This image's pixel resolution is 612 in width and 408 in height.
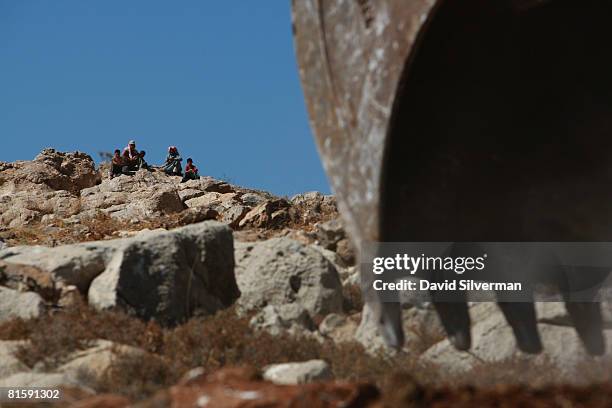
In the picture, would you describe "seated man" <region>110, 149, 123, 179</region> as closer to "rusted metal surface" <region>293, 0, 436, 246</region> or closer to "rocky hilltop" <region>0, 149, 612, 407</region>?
"rocky hilltop" <region>0, 149, 612, 407</region>

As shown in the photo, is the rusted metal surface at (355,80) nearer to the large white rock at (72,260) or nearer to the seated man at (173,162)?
the large white rock at (72,260)

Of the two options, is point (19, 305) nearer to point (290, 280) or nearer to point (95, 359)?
point (95, 359)

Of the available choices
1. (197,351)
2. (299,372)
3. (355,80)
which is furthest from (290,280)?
(355,80)

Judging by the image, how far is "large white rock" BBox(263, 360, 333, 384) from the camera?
6.11m

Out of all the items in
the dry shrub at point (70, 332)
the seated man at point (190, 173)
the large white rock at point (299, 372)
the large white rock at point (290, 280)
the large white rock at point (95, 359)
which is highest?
the seated man at point (190, 173)

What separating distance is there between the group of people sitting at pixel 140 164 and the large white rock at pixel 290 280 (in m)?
12.6

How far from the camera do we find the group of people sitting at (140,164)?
2164cm

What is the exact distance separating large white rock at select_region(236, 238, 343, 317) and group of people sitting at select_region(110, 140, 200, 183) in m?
12.6

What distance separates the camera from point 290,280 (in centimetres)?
884

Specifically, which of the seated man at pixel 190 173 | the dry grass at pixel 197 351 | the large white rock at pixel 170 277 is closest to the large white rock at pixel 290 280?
the large white rock at pixel 170 277

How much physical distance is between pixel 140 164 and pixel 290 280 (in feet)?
47.2

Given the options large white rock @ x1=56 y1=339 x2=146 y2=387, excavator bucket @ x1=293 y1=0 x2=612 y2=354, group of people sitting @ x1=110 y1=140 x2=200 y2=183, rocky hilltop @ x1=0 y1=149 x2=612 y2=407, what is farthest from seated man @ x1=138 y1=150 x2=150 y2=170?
excavator bucket @ x1=293 y1=0 x2=612 y2=354

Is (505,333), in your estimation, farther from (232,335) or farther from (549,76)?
(549,76)

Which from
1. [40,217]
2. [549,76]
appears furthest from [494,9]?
[40,217]
